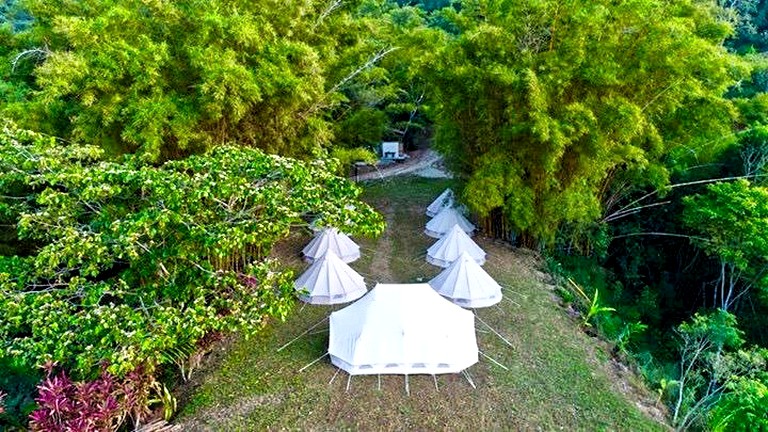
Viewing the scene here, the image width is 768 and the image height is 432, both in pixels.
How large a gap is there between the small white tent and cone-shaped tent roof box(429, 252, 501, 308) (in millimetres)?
1844

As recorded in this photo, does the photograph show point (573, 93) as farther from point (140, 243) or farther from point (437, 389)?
point (140, 243)

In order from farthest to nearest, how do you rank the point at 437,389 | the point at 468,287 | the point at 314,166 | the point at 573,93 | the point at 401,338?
the point at 573,93
the point at 468,287
the point at 314,166
the point at 401,338
the point at 437,389

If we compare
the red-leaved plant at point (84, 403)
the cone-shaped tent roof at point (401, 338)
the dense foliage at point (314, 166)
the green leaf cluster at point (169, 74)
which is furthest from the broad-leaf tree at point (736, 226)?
the red-leaved plant at point (84, 403)

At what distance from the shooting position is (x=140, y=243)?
6887 mm

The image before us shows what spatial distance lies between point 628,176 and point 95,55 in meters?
12.6

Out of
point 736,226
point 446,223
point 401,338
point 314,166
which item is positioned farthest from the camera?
point 446,223

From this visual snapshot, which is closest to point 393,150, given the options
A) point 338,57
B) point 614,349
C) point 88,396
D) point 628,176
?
point 338,57

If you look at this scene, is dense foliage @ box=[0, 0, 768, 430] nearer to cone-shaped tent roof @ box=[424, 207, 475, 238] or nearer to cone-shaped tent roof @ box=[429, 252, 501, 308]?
cone-shaped tent roof @ box=[424, 207, 475, 238]

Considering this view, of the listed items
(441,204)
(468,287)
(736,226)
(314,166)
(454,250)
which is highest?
(314,166)

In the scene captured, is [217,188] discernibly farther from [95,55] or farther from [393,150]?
[393,150]

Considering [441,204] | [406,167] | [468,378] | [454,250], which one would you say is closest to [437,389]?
[468,378]

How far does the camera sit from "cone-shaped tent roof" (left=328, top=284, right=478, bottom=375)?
27.0 feet

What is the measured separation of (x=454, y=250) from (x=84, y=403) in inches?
337

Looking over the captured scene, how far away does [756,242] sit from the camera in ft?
34.7
